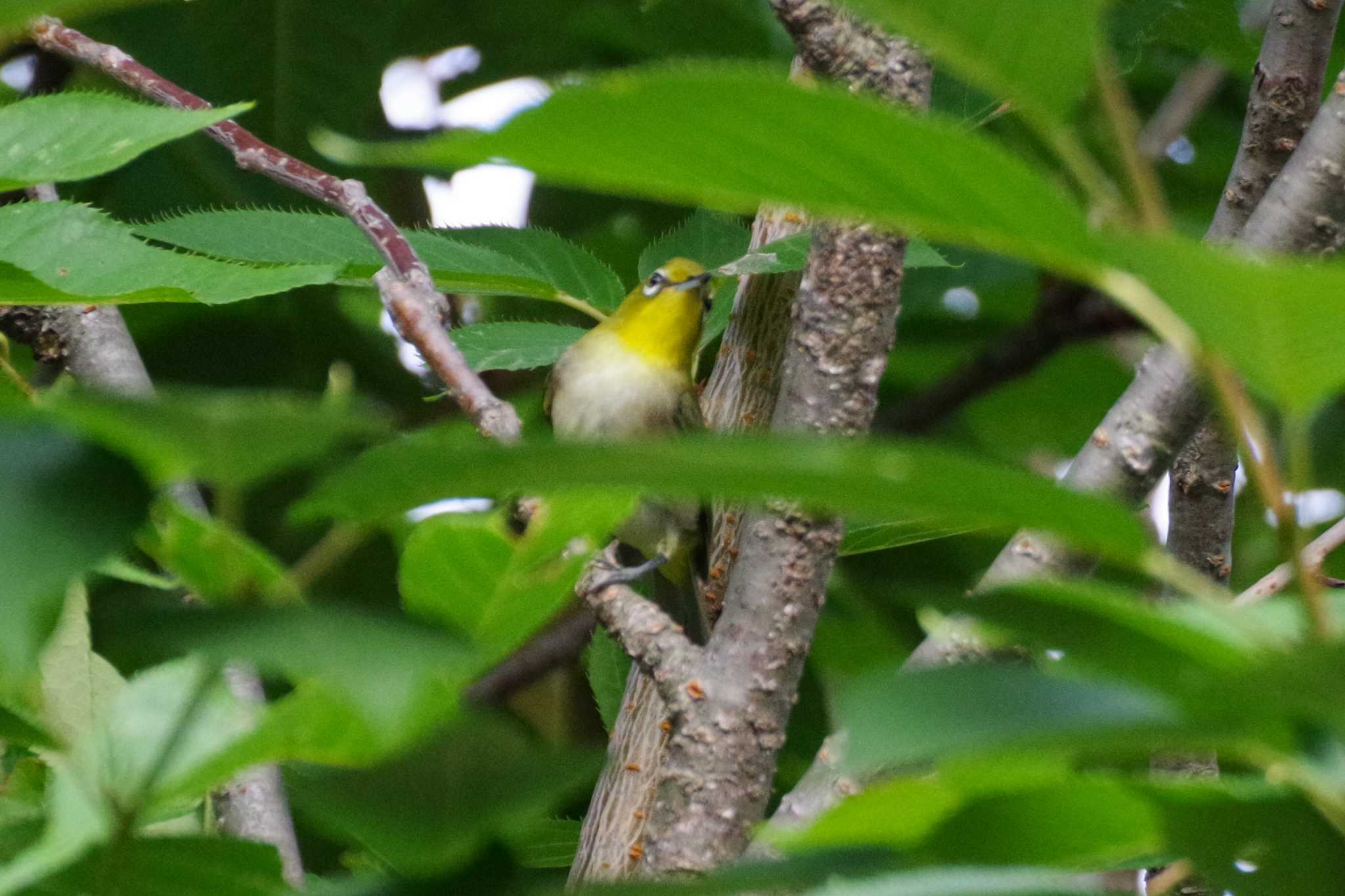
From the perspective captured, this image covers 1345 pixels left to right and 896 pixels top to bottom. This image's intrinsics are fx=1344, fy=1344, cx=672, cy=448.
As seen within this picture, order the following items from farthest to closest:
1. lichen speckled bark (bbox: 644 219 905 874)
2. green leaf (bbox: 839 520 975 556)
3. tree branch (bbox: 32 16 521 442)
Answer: green leaf (bbox: 839 520 975 556) → tree branch (bbox: 32 16 521 442) → lichen speckled bark (bbox: 644 219 905 874)

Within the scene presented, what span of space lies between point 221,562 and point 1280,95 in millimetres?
1173

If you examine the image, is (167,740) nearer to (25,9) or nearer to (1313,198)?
(25,9)

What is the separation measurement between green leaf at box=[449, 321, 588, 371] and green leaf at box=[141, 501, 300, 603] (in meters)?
0.95

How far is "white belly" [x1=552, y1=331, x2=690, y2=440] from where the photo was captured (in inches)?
99.0

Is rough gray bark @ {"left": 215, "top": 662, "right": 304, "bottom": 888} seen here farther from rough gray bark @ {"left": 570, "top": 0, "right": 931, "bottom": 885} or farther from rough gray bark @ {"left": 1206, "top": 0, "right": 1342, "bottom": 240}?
rough gray bark @ {"left": 1206, "top": 0, "right": 1342, "bottom": 240}

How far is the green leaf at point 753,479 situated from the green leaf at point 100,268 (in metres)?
0.57

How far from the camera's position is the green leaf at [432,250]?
1221mm

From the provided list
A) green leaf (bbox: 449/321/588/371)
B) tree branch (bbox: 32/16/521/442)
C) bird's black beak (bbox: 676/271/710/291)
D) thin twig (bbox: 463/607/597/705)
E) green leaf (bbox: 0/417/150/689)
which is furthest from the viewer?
bird's black beak (bbox: 676/271/710/291)

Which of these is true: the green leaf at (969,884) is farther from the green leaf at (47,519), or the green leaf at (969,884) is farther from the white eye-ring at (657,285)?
the white eye-ring at (657,285)

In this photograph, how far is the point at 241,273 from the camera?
3.06 ft

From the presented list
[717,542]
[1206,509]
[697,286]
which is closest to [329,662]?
[717,542]

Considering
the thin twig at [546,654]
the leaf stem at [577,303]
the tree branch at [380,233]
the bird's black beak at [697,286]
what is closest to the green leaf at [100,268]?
the tree branch at [380,233]

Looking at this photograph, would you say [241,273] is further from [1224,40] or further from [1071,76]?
[1224,40]

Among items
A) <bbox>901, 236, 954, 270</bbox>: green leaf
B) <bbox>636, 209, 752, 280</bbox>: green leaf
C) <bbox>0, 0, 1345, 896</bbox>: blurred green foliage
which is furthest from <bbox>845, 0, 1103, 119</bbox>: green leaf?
<bbox>636, 209, 752, 280</bbox>: green leaf
